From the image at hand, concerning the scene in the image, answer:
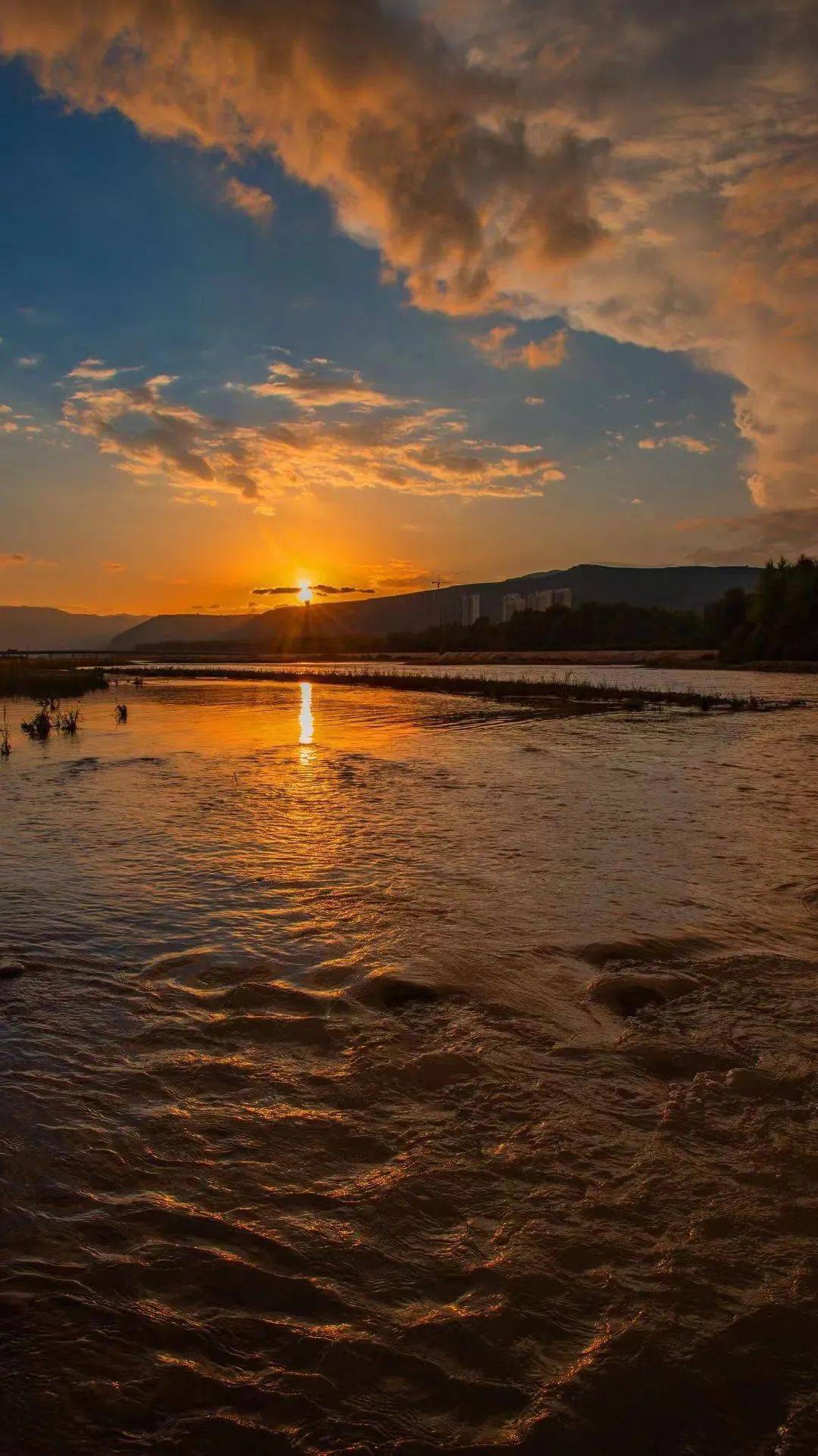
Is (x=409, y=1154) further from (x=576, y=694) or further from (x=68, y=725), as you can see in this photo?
(x=576, y=694)

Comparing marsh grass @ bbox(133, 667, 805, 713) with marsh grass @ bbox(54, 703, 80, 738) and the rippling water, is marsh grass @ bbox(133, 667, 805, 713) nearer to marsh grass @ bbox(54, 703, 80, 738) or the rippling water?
marsh grass @ bbox(54, 703, 80, 738)

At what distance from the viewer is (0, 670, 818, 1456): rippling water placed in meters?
3.03

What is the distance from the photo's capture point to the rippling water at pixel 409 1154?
3033 mm

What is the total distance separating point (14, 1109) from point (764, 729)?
30.0 m

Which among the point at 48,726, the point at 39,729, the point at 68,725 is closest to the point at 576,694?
the point at 68,725

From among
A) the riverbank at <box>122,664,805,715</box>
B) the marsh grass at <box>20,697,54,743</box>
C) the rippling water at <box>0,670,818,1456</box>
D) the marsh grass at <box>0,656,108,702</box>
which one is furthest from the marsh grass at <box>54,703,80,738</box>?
the riverbank at <box>122,664,805,715</box>

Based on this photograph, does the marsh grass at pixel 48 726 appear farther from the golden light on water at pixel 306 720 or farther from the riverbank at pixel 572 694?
the riverbank at pixel 572 694

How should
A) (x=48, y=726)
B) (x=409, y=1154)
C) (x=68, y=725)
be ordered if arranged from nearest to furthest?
(x=409, y=1154) < (x=48, y=726) < (x=68, y=725)

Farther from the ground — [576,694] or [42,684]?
[42,684]

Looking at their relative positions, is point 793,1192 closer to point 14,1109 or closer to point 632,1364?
point 632,1364

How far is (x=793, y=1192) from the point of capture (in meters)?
4.17

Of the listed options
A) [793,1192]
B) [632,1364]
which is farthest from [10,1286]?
[793,1192]

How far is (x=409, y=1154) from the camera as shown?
4.50m

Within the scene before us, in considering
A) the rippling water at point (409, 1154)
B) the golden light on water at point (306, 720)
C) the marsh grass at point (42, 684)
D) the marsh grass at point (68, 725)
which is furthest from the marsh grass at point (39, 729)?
the marsh grass at point (42, 684)
